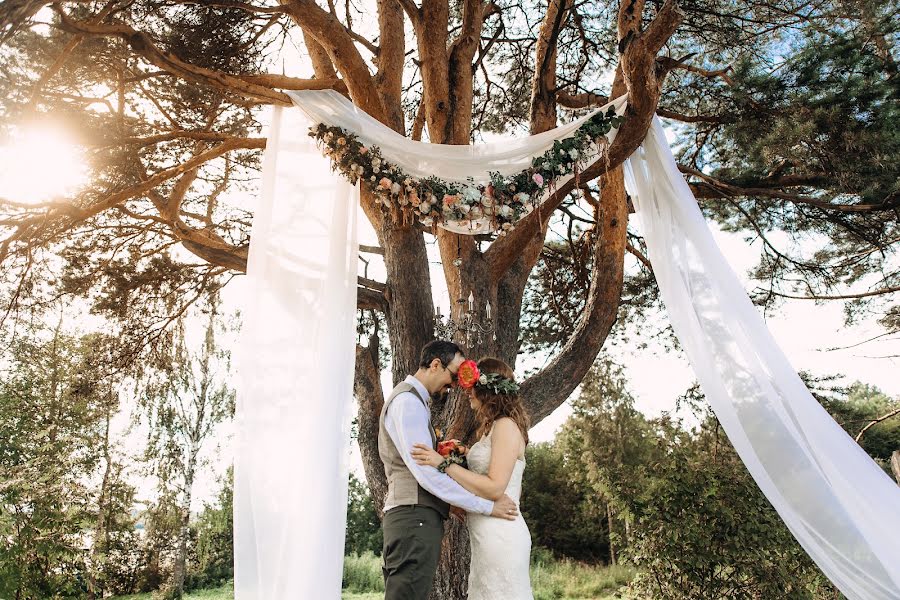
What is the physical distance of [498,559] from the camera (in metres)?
2.66

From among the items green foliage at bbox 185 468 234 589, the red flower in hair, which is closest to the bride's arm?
the red flower in hair

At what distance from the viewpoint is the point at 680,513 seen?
5.42 m

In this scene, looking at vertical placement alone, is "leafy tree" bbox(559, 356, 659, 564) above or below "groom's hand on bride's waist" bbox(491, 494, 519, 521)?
above

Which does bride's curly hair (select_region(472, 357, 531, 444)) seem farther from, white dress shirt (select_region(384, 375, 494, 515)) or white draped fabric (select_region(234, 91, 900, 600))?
white draped fabric (select_region(234, 91, 900, 600))

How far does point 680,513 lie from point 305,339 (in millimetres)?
3916

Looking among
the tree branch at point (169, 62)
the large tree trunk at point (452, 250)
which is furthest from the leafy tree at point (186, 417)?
the tree branch at point (169, 62)

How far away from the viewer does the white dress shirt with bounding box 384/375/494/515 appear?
2561mm

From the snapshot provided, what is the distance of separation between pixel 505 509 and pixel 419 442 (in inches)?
18.0

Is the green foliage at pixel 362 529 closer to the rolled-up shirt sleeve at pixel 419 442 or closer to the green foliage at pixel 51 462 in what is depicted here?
the green foliage at pixel 51 462

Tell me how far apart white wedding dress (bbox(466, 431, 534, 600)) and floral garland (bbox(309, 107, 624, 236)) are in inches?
51.4

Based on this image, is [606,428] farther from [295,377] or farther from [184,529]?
[295,377]

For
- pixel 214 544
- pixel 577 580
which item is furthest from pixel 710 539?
pixel 214 544

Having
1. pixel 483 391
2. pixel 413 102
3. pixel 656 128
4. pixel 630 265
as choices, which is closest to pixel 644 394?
pixel 630 265

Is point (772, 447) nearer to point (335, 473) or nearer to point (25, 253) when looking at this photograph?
point (335, 473)
